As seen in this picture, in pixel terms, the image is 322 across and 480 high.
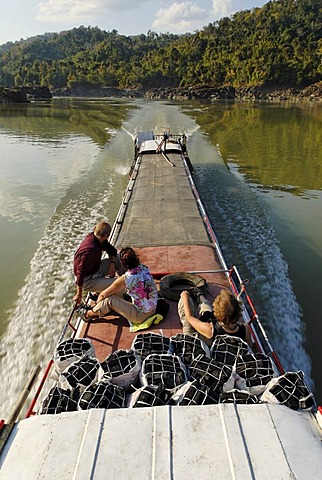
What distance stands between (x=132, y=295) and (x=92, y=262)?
127 centimetres

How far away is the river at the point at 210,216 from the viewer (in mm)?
7037

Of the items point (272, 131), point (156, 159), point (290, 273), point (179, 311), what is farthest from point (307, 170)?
point (179, 311)

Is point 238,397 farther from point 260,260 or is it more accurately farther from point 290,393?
point 260,260

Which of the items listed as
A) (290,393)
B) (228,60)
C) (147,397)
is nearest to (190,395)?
(147,397)

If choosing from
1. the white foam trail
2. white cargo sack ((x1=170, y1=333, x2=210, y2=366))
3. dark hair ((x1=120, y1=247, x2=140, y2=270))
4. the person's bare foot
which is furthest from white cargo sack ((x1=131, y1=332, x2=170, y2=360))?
the white foam trail

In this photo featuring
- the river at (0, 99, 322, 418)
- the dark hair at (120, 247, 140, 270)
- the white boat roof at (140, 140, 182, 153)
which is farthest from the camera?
the white boat roof at (140, 140, 182, 153)

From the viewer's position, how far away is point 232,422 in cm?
278

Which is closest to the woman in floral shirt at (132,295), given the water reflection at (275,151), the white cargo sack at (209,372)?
the white cargo sack at (209,372)

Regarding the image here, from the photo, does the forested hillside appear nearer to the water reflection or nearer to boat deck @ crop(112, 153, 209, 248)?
the water reflection

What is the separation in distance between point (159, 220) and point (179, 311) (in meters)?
4.46

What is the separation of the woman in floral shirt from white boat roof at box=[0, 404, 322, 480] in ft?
8.19

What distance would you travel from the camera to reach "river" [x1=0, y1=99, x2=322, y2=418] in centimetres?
704

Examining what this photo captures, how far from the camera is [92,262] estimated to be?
623 cm

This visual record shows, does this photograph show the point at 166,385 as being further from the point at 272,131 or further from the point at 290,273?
the point at 272,131
